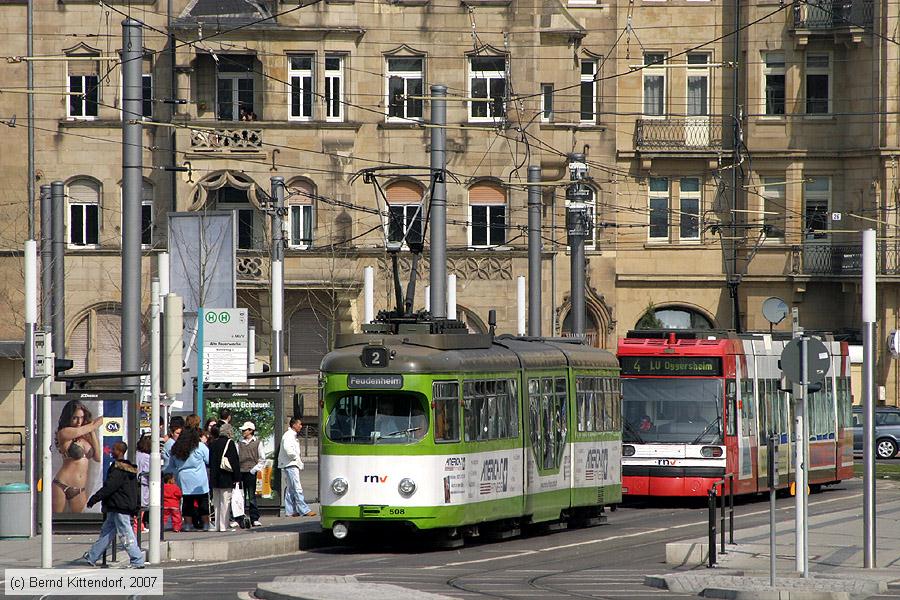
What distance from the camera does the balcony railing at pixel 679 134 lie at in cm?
5872

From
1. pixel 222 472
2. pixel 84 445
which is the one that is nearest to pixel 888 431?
pixel 222 472

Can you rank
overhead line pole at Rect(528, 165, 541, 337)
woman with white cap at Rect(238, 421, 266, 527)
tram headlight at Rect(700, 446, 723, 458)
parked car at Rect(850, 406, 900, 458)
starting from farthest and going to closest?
parked car at Rect(850, 406, 900, 458)
overhead line pole at Rect(528, 165, 541, 337)
tram headlight at Rect(700, 446, 723, 458)
woman with white cap at Rect(238, 421, 266, 527)

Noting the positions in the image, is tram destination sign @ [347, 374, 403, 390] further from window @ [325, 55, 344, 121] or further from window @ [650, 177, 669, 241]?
window @ [650, 177, 669, 241]

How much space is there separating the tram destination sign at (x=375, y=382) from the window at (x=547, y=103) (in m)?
32.3

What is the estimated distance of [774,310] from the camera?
181 feet

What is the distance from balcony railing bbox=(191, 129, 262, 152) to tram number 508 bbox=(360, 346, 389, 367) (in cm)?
3002

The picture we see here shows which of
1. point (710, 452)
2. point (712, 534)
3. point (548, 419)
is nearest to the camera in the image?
point (712, 534)

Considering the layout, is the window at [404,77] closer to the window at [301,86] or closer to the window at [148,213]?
the window at [301,86]

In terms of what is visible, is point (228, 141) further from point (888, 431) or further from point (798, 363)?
point (798, 363)

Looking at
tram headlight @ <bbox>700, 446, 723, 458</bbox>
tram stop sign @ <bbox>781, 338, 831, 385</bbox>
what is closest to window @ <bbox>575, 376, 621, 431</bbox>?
tram headlight @ <bbox>700, 446, 723, 458</bbox>

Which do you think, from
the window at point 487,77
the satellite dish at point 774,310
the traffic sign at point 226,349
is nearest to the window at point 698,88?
the satellite dish at point 774,310

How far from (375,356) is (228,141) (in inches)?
1194

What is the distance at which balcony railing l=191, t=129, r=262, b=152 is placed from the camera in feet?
173

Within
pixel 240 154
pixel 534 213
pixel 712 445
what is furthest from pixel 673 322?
pixel 712 445
